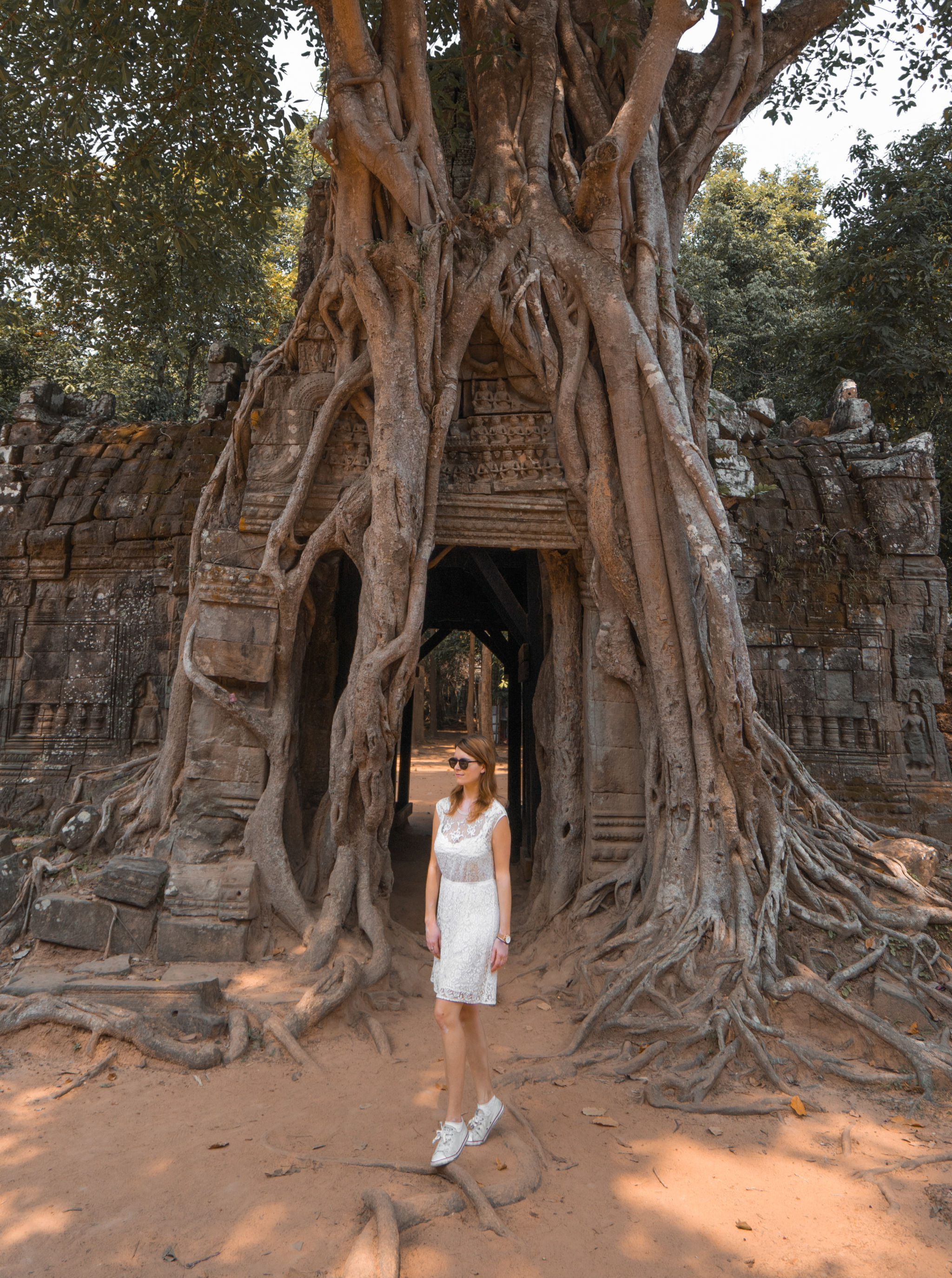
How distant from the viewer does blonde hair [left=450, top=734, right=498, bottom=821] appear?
2576mm

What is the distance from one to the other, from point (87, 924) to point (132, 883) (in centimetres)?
27

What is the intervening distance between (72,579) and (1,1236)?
16.3 ft

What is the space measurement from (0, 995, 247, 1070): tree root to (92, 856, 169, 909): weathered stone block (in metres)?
→ 0.65

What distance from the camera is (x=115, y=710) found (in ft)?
19.5

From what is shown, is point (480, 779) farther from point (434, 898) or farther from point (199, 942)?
Result: point (199, 942)

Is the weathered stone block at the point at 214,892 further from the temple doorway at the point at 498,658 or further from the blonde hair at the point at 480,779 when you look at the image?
the blonde hair at the point at 480,779

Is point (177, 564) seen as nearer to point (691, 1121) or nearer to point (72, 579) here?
point (72, 579)

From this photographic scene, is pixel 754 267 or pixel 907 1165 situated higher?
pixel 754 267

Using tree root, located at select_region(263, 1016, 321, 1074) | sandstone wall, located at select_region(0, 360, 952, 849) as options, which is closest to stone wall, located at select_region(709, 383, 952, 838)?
sandstone wall, located at select_region(0, 360, 952, 849)

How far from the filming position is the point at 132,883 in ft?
12.9

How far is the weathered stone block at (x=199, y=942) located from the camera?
12.6ft

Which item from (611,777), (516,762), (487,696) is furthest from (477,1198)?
(487,696)

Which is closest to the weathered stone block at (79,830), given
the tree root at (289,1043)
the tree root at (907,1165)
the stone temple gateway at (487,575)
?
the stone temple gateway at (487,575)

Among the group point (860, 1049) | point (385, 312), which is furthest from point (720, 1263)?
point (385, 312)
